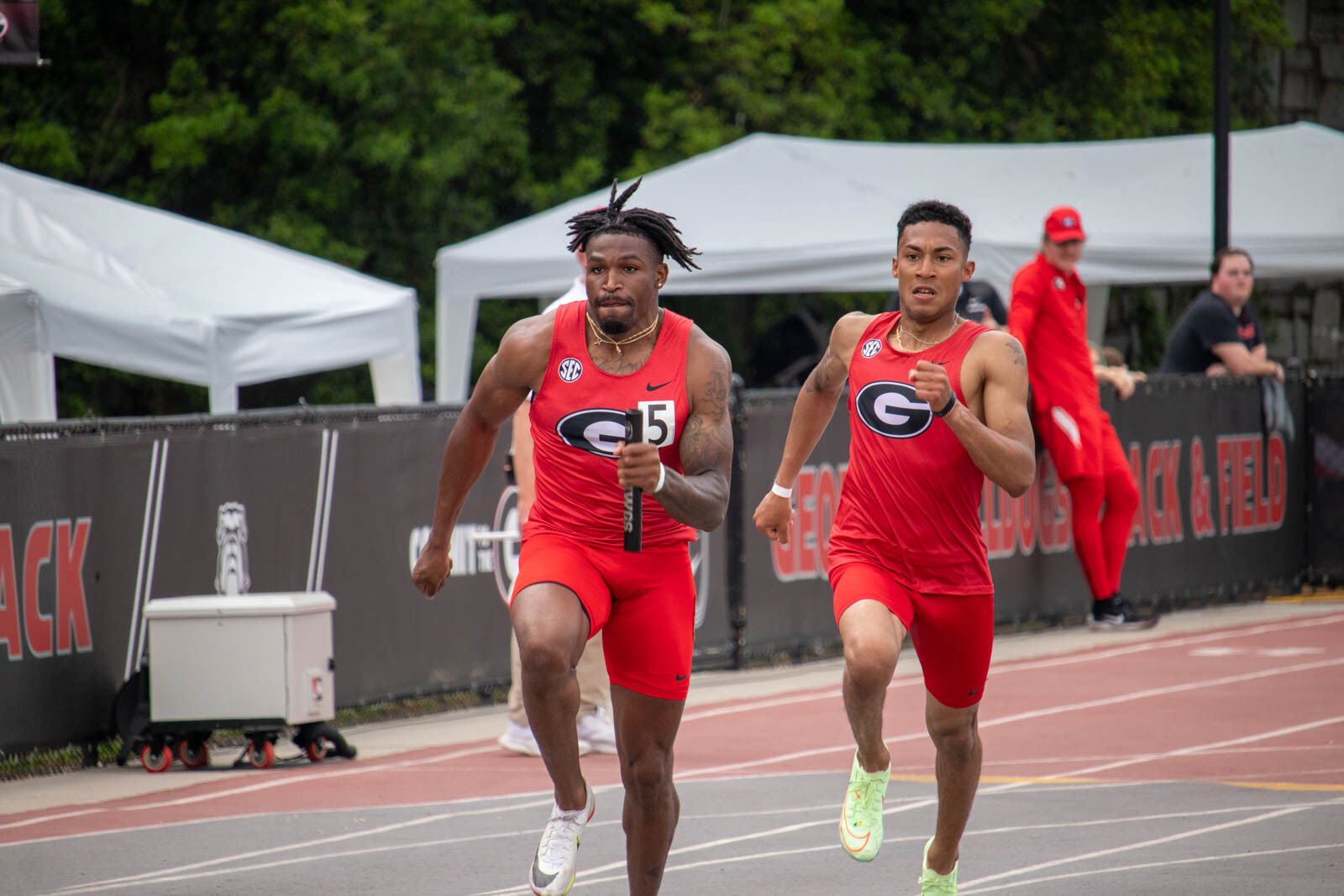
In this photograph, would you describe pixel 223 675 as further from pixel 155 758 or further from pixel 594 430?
pixel 594 430

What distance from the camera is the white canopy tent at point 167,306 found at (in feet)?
39.5

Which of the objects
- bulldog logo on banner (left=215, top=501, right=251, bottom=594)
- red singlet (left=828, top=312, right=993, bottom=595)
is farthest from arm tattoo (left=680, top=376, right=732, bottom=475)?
bulldog logo on banner (left=215, top=501, right=251, bottom=594)

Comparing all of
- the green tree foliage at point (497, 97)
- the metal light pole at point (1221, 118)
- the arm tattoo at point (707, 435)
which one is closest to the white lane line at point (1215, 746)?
the arm tattoo at point (707, 435)

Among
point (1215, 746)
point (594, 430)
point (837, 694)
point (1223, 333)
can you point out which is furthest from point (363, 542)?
point (1223, 333)

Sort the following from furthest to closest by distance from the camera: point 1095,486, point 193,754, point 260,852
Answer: point 1095,486 < point 193,754 < point 260,852

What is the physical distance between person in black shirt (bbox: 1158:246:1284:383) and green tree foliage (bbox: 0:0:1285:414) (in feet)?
19.4

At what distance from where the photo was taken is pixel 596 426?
221 inches

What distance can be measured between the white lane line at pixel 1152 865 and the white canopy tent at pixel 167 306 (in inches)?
296

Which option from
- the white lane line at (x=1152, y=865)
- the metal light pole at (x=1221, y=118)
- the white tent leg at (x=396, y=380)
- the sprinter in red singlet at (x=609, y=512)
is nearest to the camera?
the sprinter in red singlet at (x=609, y=512)

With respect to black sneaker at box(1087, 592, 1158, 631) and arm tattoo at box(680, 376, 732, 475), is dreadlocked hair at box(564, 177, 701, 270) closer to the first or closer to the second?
arm tattoo at box(680, 376, 732, 475)

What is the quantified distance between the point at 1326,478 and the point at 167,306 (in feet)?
30.9

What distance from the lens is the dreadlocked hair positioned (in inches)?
226

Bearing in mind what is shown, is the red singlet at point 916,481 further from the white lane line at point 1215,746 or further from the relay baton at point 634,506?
the white lane line at point 1215,746

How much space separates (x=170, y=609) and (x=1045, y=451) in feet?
22.0
